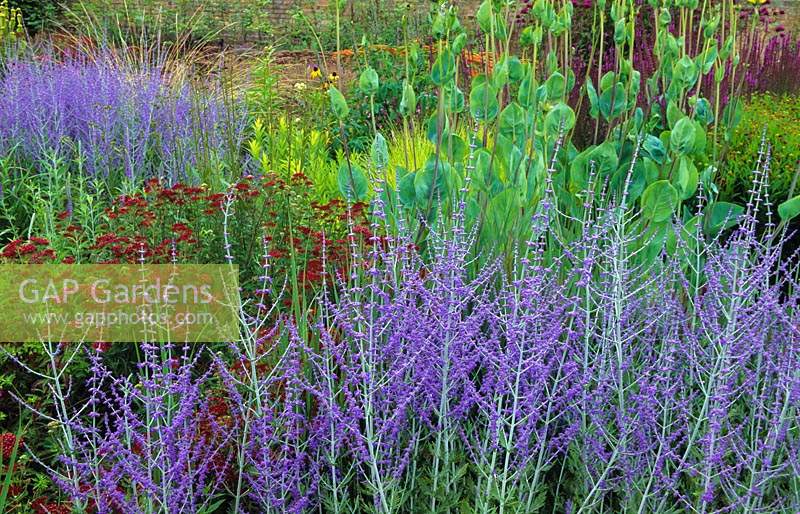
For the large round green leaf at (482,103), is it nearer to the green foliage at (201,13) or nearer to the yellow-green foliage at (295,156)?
the yellow-green foliage at (295,156)

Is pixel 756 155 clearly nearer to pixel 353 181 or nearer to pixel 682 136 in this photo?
pixel 682 136

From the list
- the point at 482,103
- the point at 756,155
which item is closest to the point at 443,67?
the point at 482,103

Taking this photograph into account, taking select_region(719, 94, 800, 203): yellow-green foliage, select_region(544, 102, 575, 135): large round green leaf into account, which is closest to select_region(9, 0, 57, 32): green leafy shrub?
select_region(719, 94, 800, 203): yellow-green foliage

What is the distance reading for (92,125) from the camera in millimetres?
4746

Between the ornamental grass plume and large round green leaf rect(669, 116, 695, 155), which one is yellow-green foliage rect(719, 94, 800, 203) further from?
the ornamental grass plume

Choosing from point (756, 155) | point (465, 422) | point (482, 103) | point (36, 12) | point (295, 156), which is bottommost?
point (465, 422)

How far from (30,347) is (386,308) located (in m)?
1.25

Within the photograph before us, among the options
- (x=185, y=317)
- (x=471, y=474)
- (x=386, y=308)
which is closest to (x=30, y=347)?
(x=185, y=317)

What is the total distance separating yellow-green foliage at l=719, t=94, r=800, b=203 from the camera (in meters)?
4.47

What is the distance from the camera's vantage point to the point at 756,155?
15.1ft

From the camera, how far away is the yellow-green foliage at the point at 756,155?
4469mm

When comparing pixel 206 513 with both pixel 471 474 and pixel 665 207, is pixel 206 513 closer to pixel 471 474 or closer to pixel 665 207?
pixel 471 474

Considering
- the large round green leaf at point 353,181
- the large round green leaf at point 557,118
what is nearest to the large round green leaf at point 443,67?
the large round green leaf at point 557,118

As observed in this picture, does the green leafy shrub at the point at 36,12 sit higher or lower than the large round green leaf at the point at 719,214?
higher
